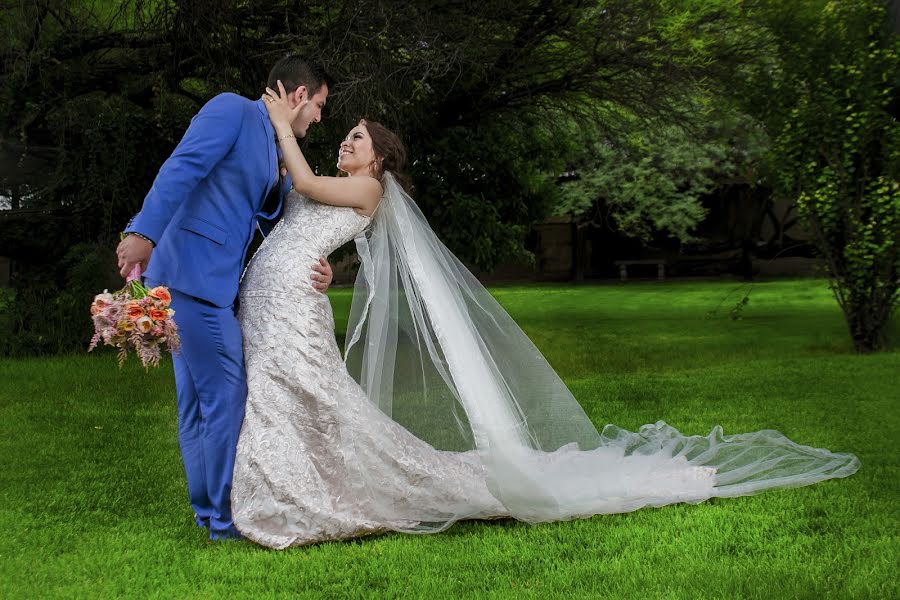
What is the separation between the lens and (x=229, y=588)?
12.2ft

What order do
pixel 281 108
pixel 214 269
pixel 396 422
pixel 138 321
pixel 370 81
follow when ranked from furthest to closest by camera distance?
pixel 370 81 < pixel 396 422 < pixel 281 108 < pixel 214 269 < pixel 138 321

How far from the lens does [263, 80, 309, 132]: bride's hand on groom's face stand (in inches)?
171

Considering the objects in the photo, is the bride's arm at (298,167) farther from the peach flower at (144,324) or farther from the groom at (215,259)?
the peach flower at (144,324)

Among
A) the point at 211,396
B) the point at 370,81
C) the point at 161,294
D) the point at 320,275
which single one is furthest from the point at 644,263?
the point at 161,294

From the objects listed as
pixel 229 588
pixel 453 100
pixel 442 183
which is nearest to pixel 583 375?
pixel 442 183

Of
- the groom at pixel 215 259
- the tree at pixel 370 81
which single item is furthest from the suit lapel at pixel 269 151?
the tree at pixel 370 81

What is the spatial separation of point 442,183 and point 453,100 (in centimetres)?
113

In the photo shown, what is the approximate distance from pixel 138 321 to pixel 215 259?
53 centimetres

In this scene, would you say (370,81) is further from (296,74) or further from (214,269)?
(214,269)

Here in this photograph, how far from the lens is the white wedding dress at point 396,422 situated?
4.20m

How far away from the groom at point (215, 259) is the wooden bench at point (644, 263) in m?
22.7

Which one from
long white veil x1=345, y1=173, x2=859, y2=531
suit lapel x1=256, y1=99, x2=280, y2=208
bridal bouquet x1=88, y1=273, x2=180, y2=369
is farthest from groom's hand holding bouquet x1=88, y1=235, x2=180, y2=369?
long white veil x1=345, y1=173, x2=859, y2=531

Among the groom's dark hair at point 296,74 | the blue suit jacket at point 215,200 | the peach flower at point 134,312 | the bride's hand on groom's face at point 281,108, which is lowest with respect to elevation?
the peach flower at point 134,312

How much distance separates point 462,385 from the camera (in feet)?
14.7
